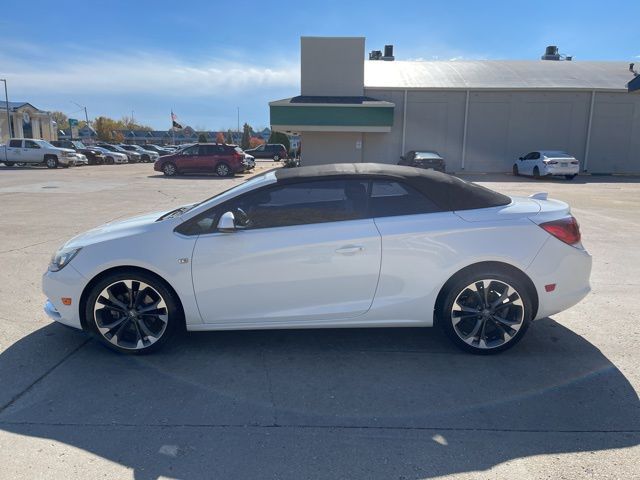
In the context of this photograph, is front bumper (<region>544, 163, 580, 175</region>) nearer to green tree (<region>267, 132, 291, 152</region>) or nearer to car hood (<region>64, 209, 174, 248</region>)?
car hood (<region>64, 209, 174, 248</region>)

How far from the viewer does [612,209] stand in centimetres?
1305

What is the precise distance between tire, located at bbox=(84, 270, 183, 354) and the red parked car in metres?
22.4

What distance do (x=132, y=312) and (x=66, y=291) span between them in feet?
1.81

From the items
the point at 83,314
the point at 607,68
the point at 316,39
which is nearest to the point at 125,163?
the point at 316,39

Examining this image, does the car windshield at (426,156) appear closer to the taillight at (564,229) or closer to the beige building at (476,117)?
the beige building at (476,117)

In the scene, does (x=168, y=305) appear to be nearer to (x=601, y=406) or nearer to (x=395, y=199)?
(x=395, y=199)

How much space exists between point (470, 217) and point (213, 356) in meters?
2.39

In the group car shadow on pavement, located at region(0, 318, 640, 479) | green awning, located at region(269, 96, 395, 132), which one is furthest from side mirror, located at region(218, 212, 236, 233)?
green awning, located at region(269, 96, 395, 132)

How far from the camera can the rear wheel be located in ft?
84.5

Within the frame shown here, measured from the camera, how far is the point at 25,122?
2420 inches

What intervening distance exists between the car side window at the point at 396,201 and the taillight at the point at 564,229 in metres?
0.91

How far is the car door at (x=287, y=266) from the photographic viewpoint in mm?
3785

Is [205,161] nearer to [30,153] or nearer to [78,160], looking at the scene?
[78,160]

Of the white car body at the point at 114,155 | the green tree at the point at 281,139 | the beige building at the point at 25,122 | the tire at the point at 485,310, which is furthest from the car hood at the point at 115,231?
the beige building at the point at 25,122
